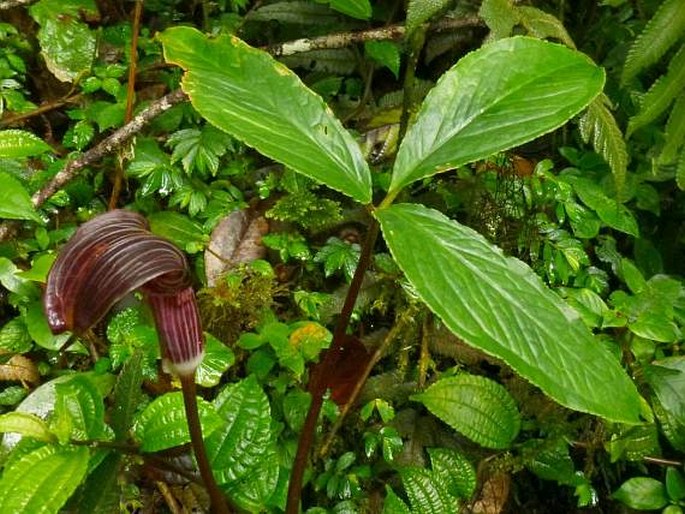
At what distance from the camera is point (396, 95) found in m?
2.15

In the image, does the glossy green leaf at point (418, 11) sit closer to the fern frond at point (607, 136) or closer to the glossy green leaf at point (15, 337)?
the fern frond at point (607, 136)

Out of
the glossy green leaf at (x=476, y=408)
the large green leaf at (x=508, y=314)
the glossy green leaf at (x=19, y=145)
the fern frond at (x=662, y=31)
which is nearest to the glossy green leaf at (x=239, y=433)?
the glossy green leaf at (x=476, y=408)

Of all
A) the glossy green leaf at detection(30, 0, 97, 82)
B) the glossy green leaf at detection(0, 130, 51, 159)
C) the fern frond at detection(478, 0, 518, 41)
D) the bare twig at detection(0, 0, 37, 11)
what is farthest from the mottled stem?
the bare twig at detection(0, 0, 37, 11)

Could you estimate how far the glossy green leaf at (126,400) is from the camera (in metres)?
1.25

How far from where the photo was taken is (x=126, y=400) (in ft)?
4.12

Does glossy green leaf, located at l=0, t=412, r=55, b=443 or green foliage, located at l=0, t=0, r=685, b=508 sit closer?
green foliage, located at l=0, t=0, r=685, b=508

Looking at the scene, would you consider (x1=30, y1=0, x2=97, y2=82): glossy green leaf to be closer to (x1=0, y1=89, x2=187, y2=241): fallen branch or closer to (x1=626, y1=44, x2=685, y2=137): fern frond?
(x1=0, y1=89, x2=187, y2=241): fallen branch

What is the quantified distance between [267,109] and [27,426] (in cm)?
60

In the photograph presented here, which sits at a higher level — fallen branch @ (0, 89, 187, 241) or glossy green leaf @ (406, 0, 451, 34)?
glossy green leaf @ (406, 0, 451, 34)

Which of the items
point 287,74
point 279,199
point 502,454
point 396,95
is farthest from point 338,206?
point 287,74

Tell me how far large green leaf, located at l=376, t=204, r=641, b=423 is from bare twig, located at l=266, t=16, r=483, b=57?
1228mm

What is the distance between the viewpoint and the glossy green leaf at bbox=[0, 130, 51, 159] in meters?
1.58

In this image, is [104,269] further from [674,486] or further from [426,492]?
[674,486]

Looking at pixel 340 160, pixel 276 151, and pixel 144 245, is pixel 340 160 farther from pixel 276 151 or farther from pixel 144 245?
pixel 144 245
